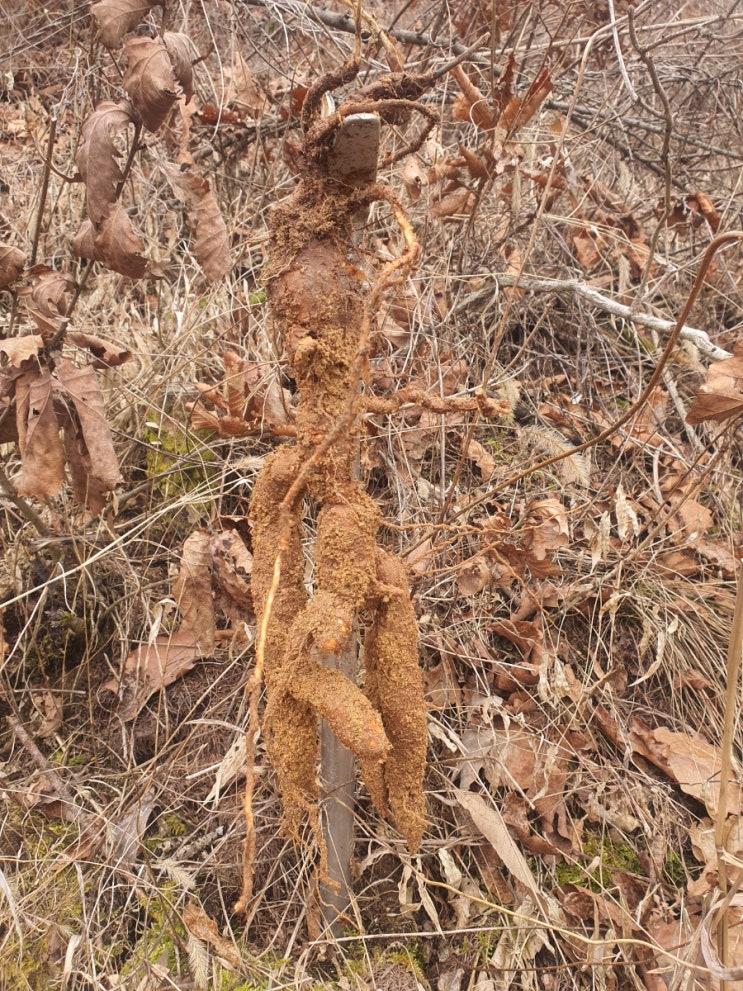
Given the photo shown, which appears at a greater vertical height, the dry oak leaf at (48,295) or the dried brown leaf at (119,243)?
the dried brown leaf at (119,243)

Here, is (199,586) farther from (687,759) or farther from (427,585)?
(687,759)

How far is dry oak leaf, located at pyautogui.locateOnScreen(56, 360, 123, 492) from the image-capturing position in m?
1.39

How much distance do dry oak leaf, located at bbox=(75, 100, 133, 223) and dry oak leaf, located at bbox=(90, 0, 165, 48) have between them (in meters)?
0.11

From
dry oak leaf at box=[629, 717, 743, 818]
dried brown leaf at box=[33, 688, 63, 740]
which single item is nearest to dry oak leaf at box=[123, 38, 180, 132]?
dried brown leaf at box=[33, 688, 63, 740]

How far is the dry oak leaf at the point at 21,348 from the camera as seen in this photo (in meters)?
1.31

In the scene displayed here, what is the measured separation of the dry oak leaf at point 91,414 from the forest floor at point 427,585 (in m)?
0.01

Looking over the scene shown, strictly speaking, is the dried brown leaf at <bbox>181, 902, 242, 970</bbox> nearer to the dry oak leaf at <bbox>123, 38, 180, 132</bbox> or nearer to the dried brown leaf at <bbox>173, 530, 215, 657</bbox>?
the dried brown leaf at <bbox>173, 530, 215, 657</bbox>

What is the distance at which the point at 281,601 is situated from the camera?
1.07m

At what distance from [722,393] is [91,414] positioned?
1.19m

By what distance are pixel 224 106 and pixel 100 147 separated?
60.3 inches

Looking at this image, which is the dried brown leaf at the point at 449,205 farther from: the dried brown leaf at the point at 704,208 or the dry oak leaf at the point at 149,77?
the dry oak leaf at the point at 149,77

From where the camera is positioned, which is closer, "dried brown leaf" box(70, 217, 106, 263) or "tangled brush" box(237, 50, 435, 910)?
"tangled brush" box(237, 50, 435, 910)

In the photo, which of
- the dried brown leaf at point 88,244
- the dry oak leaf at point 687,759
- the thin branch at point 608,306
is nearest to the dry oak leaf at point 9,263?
the dried brown leaf at point 88,244

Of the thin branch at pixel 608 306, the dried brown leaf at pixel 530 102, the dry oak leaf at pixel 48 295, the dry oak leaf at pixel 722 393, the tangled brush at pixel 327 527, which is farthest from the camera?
the dried brown leaf at pixel 530 102
